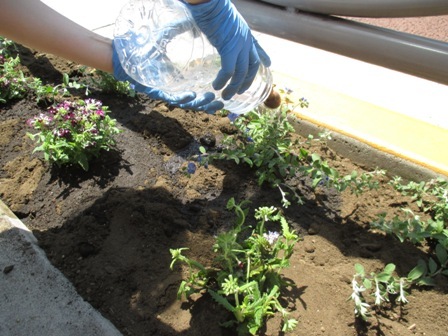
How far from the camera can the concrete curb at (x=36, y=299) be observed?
5.86 ft

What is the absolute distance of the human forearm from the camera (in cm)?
179

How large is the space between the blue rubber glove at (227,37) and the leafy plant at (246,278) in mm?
637

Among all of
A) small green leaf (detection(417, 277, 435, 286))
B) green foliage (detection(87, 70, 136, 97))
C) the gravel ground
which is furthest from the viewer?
the gravel ground

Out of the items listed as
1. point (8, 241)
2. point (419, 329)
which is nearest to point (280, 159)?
point (419, 329)

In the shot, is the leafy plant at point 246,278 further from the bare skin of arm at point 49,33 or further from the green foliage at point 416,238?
the bare skin of arm at point 49,33

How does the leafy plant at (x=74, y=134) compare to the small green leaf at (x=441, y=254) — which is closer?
the small green leaf at (x=441, y=254)

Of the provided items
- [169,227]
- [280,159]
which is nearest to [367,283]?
[280,159]

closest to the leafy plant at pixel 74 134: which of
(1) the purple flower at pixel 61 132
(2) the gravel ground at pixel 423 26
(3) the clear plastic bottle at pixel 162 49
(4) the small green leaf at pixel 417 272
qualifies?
(1) the purple flower at pixel 61 132

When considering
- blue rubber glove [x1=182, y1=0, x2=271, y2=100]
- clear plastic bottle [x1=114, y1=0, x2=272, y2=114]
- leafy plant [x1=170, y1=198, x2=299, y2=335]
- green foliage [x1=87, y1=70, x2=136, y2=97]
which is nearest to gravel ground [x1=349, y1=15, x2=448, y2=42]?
green foliage [x1=87, y1=70, x2=136, y2=97]

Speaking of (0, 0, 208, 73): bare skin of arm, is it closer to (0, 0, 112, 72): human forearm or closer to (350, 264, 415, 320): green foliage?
(0, 0, 112, 72): human forearm

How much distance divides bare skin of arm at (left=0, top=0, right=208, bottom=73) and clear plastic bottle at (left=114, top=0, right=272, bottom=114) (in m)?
0.12

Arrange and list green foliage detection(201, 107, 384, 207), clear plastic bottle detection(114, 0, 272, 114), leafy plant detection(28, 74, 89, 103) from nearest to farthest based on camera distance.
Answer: clear plastic bottle detection(114, 0, 272, 114)
green foliage detection(201, 107, 384, 207)
leafy plant detection(28, 74, 89, 103)

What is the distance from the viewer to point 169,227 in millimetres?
2180

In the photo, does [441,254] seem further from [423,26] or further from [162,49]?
[423,26]
